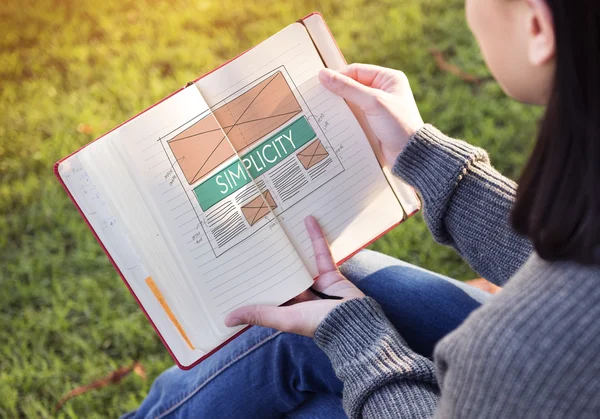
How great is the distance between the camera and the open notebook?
0.87 m

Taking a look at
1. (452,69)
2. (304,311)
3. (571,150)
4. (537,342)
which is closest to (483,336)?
(537,342)

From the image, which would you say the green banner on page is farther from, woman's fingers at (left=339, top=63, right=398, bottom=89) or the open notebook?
woman's fingers at (left=339, top=63, right=398, bottom=89)

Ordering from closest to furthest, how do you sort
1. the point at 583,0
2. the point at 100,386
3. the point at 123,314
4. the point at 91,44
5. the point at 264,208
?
the point at 583,0 → the point at 264,208 → the point at 100,386 → the point at 123,314 → the point at 91,44

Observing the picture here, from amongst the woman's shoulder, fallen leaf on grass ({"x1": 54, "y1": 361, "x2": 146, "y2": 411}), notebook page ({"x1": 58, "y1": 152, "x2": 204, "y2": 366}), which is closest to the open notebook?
notebook page ({"x1": 58, "y1": 152, "x2": 204, "y2": 366})

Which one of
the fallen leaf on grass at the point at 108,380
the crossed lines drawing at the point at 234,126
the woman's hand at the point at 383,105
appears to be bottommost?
the fallen leaf on grass at the point at 108,380

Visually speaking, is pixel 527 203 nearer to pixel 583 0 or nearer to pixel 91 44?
pixel 583 0

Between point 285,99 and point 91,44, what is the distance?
1.27m

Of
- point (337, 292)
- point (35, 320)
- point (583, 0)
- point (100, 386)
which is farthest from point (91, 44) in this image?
point (583, 0)

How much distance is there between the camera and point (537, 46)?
602mm

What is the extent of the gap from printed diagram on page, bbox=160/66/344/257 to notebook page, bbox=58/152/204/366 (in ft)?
0.35

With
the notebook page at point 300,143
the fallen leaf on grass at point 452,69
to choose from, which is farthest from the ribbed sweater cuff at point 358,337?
the fallen leaf on grass at point 452,69

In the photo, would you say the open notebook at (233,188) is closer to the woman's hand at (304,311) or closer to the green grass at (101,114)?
the woman's hand at (304,311)

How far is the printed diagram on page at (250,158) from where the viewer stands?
91 cm

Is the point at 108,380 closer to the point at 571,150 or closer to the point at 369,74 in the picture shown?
the point at 369,74
